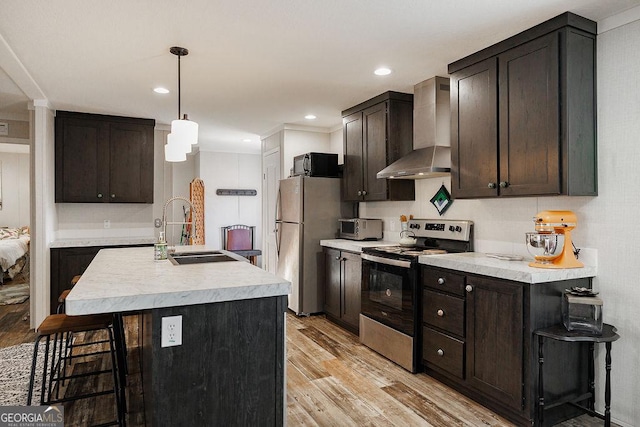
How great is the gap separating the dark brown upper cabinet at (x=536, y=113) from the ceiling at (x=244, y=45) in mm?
137

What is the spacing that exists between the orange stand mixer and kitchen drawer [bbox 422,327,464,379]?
0.78 metres

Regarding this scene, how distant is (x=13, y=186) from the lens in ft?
27.6

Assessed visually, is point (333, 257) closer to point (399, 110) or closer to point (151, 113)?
point (399, 110)

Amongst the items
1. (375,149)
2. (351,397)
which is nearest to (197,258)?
(351,397)

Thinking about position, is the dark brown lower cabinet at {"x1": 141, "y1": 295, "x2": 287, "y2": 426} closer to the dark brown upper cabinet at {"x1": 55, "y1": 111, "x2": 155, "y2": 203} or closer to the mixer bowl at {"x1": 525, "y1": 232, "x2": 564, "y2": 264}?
the mixer bowl at {"x1": 525, "y1": 232, "x2": 564, "y2": 264}

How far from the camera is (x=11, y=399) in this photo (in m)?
2.70

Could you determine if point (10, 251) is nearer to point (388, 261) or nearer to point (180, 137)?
point (180, 137)

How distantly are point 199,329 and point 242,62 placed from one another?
2.24 meters

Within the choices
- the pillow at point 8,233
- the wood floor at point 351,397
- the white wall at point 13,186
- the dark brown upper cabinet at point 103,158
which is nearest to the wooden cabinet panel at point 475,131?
the wood floor at point 351,397

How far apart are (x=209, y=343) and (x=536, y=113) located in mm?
2355

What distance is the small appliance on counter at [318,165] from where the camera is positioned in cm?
481

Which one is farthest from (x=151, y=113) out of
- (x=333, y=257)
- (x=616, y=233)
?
(x=616, y=233)

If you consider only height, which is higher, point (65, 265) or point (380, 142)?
point (380, 142)

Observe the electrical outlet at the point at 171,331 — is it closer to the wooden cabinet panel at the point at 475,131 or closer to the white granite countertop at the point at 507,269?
the white granite countertop at the point at 507,269
